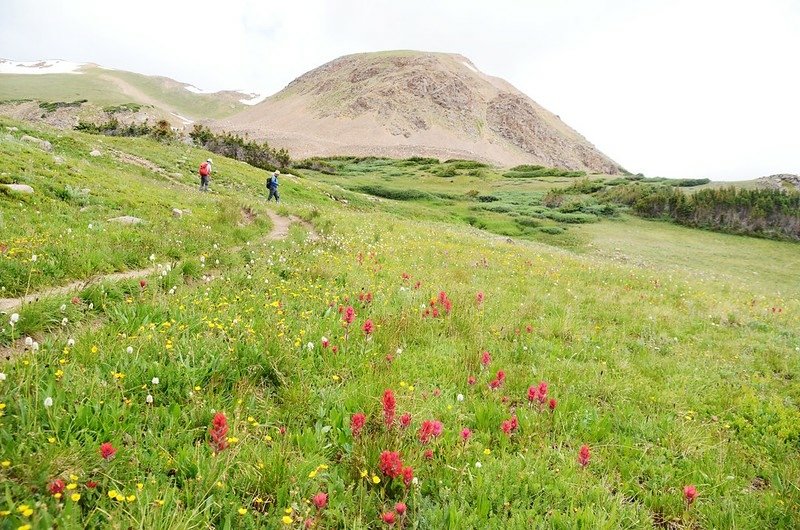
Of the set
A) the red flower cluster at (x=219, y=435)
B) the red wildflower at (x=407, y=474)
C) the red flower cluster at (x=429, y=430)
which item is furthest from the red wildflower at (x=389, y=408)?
the red flower cluster at (x=219, y=435)

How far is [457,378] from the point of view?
20.8 feet

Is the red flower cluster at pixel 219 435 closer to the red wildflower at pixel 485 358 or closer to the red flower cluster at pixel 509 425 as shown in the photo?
the red flower cluster at pixel 509 425

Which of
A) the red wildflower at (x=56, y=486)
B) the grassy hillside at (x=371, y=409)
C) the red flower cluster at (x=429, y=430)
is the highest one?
the red flower cluster at (x=429, y=430)

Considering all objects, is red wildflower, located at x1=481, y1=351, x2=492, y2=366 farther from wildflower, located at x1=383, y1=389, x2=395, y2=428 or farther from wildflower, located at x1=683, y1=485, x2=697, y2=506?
wildflower, located at x1=683, y1=485, x2=697, y2=506

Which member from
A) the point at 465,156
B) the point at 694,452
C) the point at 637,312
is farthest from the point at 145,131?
the point at 465,156

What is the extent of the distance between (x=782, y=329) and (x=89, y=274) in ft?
56.5

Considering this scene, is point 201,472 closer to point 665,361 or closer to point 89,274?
point 89,274

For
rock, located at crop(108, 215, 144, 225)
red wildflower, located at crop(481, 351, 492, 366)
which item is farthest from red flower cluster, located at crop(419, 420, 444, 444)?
rock, located at crop(108, 215, 144, 225)

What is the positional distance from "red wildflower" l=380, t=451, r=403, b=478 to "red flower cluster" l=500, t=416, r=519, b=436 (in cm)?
162

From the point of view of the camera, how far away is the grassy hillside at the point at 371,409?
3.60 metres

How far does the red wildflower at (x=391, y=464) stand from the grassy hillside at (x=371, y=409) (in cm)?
3

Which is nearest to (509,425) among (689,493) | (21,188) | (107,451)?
(689,493)

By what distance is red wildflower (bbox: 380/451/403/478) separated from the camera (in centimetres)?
380

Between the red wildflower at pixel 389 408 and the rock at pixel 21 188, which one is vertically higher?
the rock at pixel 21 188
